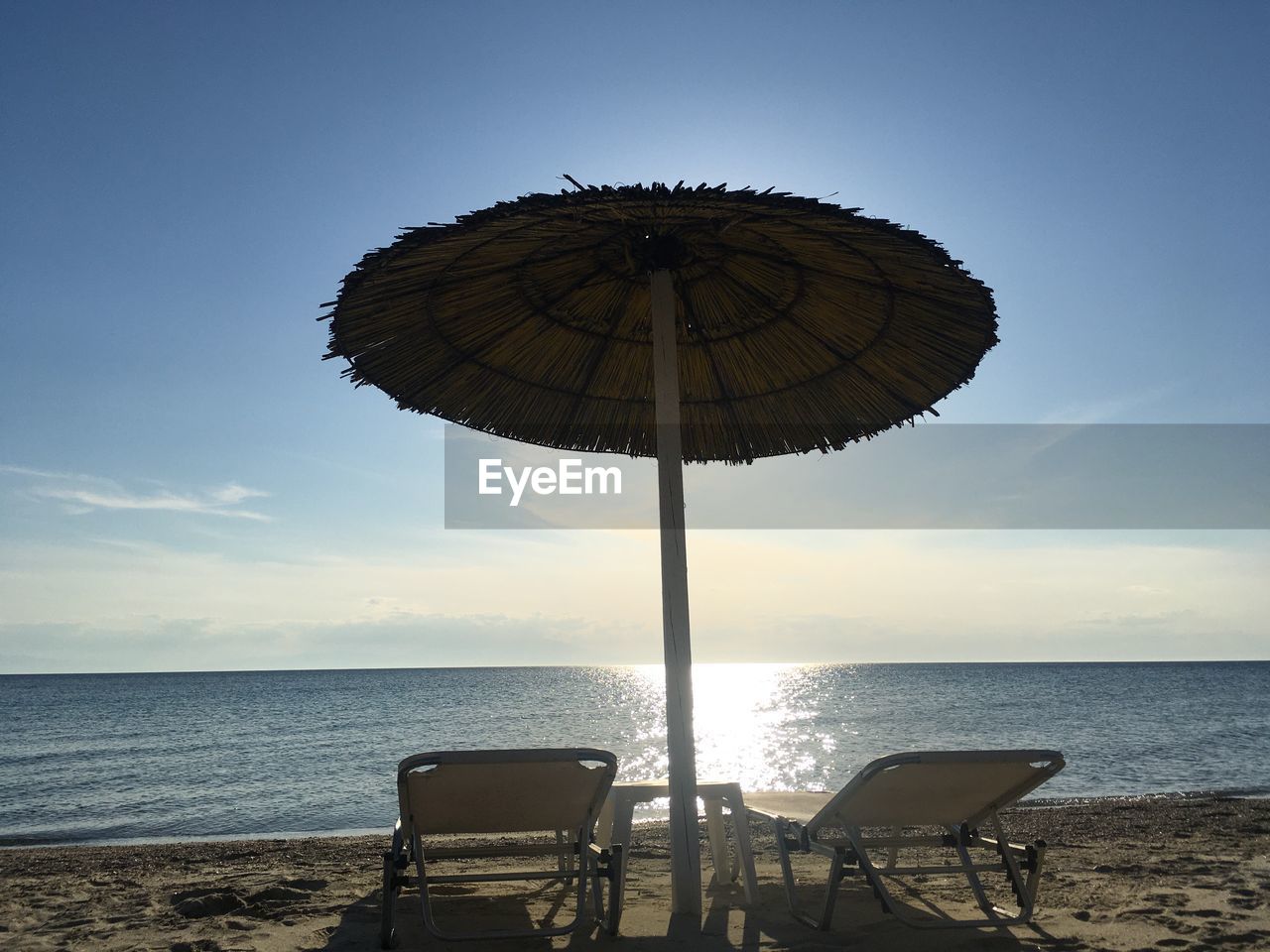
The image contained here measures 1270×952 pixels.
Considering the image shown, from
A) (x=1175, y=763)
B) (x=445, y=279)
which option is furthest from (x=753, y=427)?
(x=1175, y=763)

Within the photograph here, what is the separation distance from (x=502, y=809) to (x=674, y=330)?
6.83 ft

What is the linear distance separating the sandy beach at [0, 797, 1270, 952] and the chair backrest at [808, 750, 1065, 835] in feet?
1.40

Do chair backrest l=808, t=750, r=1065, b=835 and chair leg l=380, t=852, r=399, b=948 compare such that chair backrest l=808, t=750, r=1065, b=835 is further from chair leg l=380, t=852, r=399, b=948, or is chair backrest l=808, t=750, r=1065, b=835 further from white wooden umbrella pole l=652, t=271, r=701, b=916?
chair leg l=380, t=852, r=399, b=948

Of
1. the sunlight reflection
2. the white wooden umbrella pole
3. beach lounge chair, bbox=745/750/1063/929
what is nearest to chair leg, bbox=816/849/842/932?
beach lounge chair, bbox=745/750/1063/929

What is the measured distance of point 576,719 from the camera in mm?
39688

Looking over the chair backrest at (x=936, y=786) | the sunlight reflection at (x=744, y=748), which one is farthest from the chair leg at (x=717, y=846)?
the sunlight reflection at (x=744, y=748)

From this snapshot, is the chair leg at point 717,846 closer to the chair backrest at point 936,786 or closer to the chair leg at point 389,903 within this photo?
the chair backrest at point 936,786

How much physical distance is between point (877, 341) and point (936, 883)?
109 inches

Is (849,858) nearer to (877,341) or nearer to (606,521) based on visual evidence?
(877,341)

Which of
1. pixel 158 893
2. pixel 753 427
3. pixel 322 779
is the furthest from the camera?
pixel 322 779

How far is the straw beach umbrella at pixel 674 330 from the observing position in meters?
3.21

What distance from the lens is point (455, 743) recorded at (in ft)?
94.4
